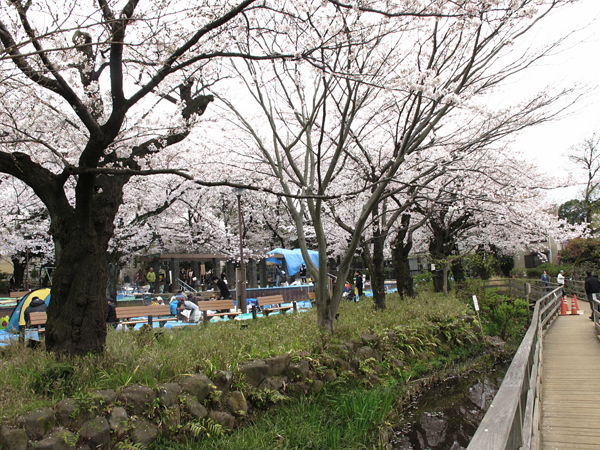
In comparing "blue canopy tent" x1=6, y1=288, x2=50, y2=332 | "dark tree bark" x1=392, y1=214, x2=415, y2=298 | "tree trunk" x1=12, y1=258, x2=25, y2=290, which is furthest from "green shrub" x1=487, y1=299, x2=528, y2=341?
"tree trunk" x1=12, y1=258, x2=25, y2=290

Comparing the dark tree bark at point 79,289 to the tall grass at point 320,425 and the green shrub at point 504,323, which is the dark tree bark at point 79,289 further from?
the green shrub at point 504,323

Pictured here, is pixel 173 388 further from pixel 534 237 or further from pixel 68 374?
pixel 534 237

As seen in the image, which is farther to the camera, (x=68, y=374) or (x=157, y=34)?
(x=157, y=34)

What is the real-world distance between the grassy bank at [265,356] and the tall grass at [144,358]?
0.04 feet

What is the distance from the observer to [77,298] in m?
5.36

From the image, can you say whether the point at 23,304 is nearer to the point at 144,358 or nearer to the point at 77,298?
the point at 77,298

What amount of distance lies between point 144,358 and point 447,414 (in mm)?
5359

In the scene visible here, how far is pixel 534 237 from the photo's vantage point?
2073cm

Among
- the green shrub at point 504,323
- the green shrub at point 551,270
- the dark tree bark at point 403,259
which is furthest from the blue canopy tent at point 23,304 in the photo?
the green shrub at point 551,270

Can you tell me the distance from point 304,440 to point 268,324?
13.1 ft

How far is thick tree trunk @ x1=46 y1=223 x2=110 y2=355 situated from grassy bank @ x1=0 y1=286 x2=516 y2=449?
10.8 inches

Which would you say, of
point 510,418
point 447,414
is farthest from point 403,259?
point 510,418

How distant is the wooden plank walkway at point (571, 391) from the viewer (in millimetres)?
4633

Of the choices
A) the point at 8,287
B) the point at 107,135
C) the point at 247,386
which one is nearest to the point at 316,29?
the point at 107,135
